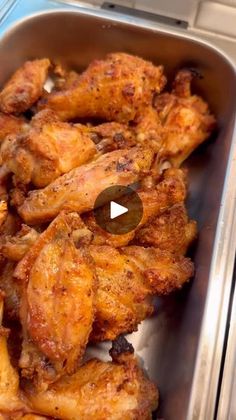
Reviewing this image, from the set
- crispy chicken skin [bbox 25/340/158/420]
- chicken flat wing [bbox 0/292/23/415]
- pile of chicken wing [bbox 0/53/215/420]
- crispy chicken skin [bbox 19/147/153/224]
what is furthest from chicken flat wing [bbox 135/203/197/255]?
chicken flat wing [bbox 0/292/23/415]

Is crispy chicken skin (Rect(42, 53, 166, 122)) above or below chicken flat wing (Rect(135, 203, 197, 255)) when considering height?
above

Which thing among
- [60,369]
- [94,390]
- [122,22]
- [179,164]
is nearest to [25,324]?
[60,369]

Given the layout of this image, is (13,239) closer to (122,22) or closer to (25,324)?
(25,324)

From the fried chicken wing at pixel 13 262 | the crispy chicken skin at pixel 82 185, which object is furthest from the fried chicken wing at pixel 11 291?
the crispy chicken skin at pixel 82 185

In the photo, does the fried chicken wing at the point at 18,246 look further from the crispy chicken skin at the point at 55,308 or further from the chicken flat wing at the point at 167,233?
the chicken flat wing at the point at 167,233

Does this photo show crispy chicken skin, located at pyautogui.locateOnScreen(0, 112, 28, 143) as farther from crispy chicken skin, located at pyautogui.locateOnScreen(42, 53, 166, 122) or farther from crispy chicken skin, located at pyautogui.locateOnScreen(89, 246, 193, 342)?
crispy chicken skin, located at pyautogui.locateOnScreen(89, 246, 193, 342)

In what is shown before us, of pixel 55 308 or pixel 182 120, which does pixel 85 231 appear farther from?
pixel 182 120
